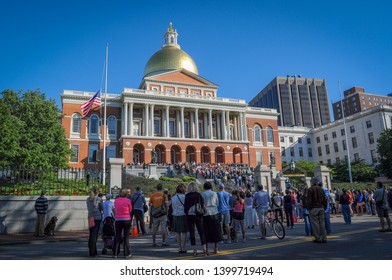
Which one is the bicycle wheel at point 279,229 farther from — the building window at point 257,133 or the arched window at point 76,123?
the building window at point 257,133

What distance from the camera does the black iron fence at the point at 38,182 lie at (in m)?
15.6

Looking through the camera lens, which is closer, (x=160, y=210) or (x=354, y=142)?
(x=160, y=210)

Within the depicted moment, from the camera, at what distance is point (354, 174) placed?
55656mm

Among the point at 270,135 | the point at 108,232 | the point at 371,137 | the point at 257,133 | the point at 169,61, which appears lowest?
the point at 108,232

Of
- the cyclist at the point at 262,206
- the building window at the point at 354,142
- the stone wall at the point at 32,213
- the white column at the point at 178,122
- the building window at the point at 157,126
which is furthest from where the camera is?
the building window at the point at 354,142

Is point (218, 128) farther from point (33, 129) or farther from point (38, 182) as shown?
point (38, 182)

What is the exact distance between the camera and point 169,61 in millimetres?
59781

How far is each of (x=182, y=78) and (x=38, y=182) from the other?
4393 cm

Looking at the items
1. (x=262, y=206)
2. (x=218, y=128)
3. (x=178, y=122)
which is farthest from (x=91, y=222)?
(x=218, y=128)

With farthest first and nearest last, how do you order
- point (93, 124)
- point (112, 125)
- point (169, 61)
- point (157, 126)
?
point (169, 61) < point (157, 126) < point (112, 125) < point (93, 124)

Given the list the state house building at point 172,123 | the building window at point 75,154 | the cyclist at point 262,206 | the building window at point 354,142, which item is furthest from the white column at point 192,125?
the cyclist at point 262,206

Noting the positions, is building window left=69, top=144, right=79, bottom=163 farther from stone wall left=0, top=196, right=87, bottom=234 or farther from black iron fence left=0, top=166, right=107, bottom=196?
stone wall left=0, top=196, right=87, bottom=234
